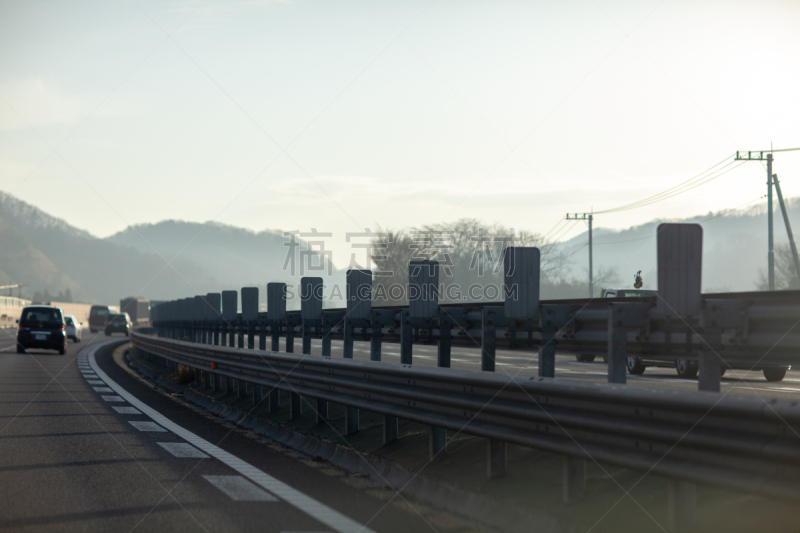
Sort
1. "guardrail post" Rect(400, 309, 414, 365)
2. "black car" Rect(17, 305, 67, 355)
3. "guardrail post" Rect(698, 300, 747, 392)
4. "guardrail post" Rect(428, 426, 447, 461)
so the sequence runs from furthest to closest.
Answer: "black car" Rect(17, 305, 67, 355) → "guardrail post" Rect(400, 309, 414, 365) → "guardrail post" Rect(428, 426, 447, 461) → "guardrail post" Rect(698, 300, 747, 392)

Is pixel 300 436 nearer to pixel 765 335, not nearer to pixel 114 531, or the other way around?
pixel 114 531

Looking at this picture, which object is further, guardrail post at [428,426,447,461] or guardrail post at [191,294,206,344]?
guardrail post at [191,294,206,344]

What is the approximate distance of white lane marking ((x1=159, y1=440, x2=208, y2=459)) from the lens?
8664mm

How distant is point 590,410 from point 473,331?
3.79 meters

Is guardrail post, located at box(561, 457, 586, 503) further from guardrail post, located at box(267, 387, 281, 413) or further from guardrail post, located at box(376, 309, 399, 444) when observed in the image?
guardrail post, located at box(267, 387, 281, 413)

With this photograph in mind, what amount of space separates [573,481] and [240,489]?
3006mm

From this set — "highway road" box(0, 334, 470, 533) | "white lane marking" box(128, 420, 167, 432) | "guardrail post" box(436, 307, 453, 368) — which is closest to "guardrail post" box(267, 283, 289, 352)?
"highway road" box(0, 334, 470, 533)

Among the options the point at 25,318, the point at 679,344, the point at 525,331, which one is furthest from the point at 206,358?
the point at 25,318

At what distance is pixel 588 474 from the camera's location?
19.4 ft

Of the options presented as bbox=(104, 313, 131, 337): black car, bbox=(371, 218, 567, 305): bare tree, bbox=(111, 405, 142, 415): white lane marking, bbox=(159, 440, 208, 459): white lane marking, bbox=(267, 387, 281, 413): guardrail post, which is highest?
bbox=(371, 218, 567, 305): bare tree

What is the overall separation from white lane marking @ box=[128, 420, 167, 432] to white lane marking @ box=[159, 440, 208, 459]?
1353 millimetres

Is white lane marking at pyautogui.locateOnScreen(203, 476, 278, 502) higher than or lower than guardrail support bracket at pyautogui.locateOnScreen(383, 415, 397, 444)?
lower

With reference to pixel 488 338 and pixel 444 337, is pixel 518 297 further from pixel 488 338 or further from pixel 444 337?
pixel 444 337

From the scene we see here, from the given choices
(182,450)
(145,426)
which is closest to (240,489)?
(182,450)
